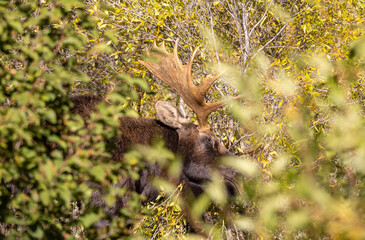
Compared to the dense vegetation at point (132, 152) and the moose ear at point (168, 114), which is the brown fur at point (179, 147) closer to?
the moose ear at point (168, 114)

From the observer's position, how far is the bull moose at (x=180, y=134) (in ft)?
15.3

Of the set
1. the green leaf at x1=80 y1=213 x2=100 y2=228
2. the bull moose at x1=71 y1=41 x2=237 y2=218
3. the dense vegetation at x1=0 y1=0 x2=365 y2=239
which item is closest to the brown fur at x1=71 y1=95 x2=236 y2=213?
the bull moose at x1=71 y1=41 x2=237 y2=218

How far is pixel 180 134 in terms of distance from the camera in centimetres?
496

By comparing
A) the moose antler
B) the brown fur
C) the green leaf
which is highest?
the green leaf

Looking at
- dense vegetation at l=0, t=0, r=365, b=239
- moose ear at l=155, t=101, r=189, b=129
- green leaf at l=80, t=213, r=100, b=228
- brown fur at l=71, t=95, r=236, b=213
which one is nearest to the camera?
dense vegetation at l=0, t=0, r=365, b=239

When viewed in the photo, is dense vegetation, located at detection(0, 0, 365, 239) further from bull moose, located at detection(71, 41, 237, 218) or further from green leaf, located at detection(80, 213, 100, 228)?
bull moose, located at detection(71, 41, 237, 218)

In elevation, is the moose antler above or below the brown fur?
above

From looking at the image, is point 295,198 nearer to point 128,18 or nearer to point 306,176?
point 306,176

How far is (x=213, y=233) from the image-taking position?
15.0ft

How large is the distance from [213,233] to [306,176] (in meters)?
3.17

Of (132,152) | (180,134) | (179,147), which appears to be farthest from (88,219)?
(180,134)

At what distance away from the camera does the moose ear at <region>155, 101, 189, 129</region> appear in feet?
15.9

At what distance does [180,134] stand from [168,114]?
0.30 metres

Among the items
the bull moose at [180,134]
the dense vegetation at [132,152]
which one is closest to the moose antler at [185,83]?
the bull moose at [180,134]
